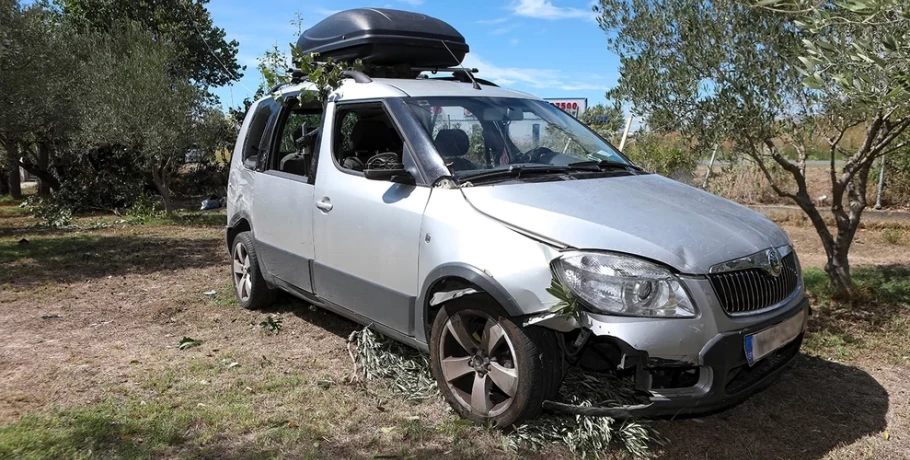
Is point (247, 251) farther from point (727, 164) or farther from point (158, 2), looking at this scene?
point (158, 2)

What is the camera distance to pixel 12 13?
36.8ft

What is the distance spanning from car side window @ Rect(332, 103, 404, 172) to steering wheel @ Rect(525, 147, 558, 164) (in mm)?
838

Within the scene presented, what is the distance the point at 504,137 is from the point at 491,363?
1.58 metres

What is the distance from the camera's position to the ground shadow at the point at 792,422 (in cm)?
357

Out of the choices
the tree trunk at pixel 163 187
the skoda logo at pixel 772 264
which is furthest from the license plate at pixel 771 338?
the tree trunk at pixel 163 187

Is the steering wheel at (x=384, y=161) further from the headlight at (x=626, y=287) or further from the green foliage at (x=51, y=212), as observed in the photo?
the green foliage at (x=51, y=212)

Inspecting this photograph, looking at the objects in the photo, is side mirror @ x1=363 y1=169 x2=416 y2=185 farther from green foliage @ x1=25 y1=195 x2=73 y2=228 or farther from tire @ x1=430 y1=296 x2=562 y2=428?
green foliage @ x1=25 y1=195 x2=73 y2=228

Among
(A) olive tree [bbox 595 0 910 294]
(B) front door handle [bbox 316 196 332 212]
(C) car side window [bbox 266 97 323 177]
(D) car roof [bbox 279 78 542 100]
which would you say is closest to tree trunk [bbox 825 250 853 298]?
(A) olive tree [bbox 595 0 910 294]

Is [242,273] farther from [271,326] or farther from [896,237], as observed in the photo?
[896,237]

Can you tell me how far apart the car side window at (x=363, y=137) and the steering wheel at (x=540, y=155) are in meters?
0.84

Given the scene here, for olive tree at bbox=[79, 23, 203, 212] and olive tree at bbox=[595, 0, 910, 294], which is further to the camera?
olive tree at bbox=[79, 23, 203, 212]

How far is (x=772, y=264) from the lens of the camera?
340cm

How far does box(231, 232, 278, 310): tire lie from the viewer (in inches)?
229

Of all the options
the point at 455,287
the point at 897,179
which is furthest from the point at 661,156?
the point at 455,287
